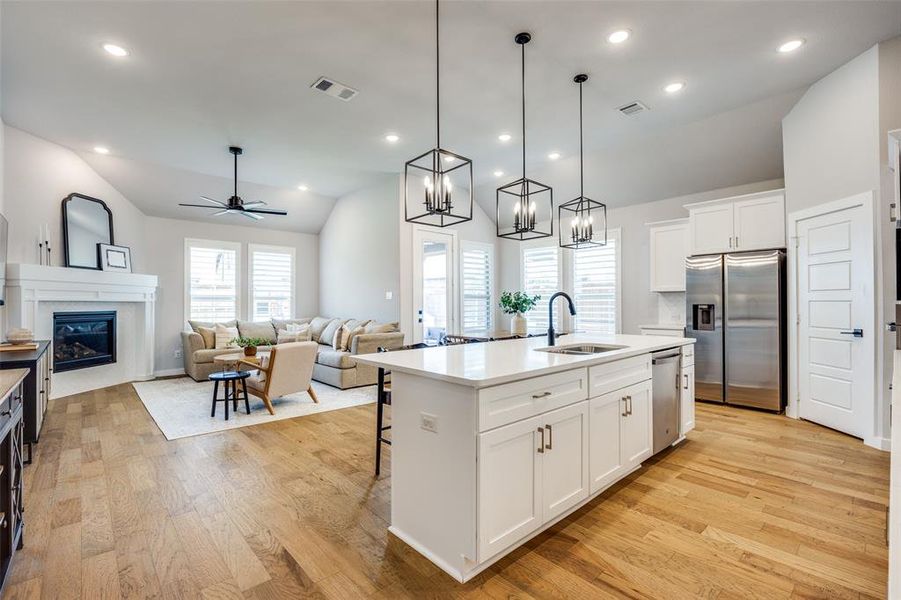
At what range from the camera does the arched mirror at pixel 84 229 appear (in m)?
5.50

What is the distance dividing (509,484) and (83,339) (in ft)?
22.2

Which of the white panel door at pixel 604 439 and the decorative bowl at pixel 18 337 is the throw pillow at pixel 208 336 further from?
the white panel door at pixel 604 439

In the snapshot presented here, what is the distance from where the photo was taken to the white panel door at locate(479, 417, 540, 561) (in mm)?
1826

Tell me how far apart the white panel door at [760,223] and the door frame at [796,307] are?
0.16 m

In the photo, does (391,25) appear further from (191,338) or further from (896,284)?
(191,338)

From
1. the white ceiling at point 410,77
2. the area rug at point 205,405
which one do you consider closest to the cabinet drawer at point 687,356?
the white ceiling at point 410,77

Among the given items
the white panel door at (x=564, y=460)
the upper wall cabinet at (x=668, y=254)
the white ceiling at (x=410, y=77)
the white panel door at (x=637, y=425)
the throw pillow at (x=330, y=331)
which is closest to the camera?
the white panel door at (x=564, y=460)

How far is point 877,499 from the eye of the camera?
102 inches

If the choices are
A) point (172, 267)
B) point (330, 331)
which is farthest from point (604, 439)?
point (172, 267)

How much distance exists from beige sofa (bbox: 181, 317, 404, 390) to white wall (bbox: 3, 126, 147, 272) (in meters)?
2.07

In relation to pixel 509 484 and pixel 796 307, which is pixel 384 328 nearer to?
pixel 509 484

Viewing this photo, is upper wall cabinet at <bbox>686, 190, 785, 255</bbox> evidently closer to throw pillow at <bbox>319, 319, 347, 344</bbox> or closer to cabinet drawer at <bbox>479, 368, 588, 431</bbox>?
cabinet drawer at <bbox>479, 368, 588, 431</bbox>

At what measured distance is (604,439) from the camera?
2576 mm

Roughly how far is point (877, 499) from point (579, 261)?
4.76 metres
